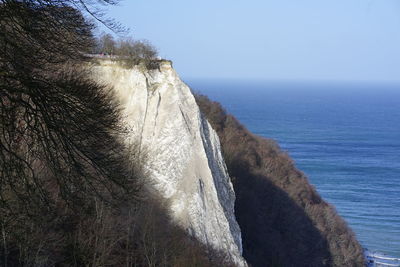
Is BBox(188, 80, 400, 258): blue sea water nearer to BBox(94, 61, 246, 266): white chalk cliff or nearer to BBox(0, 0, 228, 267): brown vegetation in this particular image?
BBox(94, 61, 246, 266): white chalk cliff

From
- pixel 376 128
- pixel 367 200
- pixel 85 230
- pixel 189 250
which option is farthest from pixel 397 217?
pixel 376 128

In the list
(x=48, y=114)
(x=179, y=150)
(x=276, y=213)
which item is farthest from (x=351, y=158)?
(x=48, y=114)

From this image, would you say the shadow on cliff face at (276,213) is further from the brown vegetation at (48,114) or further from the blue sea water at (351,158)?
the brown vegetation at (48,114)

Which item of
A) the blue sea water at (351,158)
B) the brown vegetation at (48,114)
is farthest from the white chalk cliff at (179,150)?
the blue sea water at (351,158)

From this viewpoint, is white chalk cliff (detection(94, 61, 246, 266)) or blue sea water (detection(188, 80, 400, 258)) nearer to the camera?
white chalk cliff (detection(94, 61, 246, 266))

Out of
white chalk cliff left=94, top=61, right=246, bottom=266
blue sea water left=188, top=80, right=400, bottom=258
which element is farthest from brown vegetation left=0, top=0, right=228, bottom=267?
blue sea water left=188, top=80, right=400, bottom=258

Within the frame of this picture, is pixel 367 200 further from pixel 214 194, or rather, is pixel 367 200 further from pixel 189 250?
pixel 189 250
